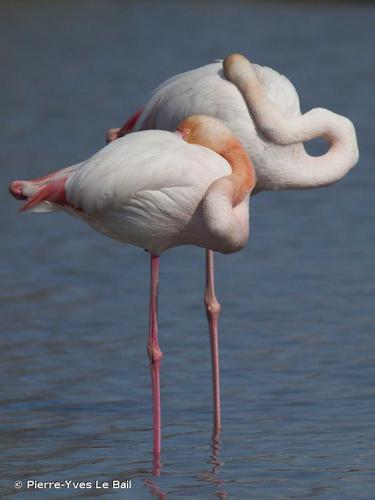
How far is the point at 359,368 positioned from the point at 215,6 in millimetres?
31171

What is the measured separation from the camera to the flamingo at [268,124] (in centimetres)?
641

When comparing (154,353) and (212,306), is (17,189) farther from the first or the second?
(212,306)

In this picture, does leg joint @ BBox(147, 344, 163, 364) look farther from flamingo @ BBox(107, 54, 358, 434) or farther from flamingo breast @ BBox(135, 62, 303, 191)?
flamingo breast @ BBox(135, 62, 303, 191)

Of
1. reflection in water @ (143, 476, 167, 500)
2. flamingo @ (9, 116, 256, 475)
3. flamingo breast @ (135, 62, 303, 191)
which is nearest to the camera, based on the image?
reflection in water @ (143, 476, 167, 500)

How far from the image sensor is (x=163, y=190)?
5.75 m

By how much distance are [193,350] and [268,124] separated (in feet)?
5.40

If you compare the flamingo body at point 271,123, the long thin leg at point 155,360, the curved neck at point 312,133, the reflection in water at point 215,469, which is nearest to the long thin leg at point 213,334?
the reflection in water at point 215,469

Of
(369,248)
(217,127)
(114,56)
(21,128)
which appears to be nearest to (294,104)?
(217,127)

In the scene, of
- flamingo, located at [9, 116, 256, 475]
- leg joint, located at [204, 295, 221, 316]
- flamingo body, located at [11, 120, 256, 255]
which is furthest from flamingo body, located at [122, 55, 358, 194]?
leg joint, located at [204, 295, 221, 316]

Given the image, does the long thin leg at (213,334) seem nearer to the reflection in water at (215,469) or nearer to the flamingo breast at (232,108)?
the reflection in water at (215,469)

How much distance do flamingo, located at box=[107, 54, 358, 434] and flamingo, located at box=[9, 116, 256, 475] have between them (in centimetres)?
44

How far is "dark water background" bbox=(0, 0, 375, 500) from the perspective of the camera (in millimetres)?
5695

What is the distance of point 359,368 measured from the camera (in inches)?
279

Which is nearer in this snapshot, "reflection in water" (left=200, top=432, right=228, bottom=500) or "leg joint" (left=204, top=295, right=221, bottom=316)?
"reflection in water" (left=200, top=432, right=228, bottom=500)
